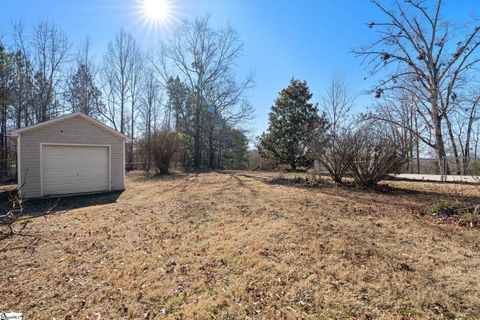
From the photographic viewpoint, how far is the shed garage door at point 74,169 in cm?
948

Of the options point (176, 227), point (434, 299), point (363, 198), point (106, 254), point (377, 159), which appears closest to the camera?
point (434, 299)

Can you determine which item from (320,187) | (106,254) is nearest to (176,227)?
(106,254)

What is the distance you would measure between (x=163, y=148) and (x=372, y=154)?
12.8m

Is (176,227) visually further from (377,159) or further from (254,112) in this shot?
(254,112)

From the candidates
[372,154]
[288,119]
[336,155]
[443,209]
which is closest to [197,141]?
[288,119]

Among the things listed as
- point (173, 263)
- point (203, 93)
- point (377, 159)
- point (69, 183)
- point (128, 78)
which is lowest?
point (173, 263)

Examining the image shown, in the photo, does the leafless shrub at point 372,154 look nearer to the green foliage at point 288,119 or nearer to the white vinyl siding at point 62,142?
the white vinyl siding at point 62,142

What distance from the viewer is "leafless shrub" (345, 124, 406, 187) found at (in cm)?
827

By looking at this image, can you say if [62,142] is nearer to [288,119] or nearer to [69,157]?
[69,157]

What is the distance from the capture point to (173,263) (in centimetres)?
376

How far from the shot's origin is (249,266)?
11.6ft

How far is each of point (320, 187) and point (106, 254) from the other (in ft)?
25.9

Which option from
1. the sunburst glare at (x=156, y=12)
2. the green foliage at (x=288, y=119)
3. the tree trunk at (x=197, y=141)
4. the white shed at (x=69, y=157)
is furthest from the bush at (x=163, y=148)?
the green foliage at (x=288, y=119)

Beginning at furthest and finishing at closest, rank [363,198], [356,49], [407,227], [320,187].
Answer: [356,49] → [320,187] → [363,198] → [407,227]
